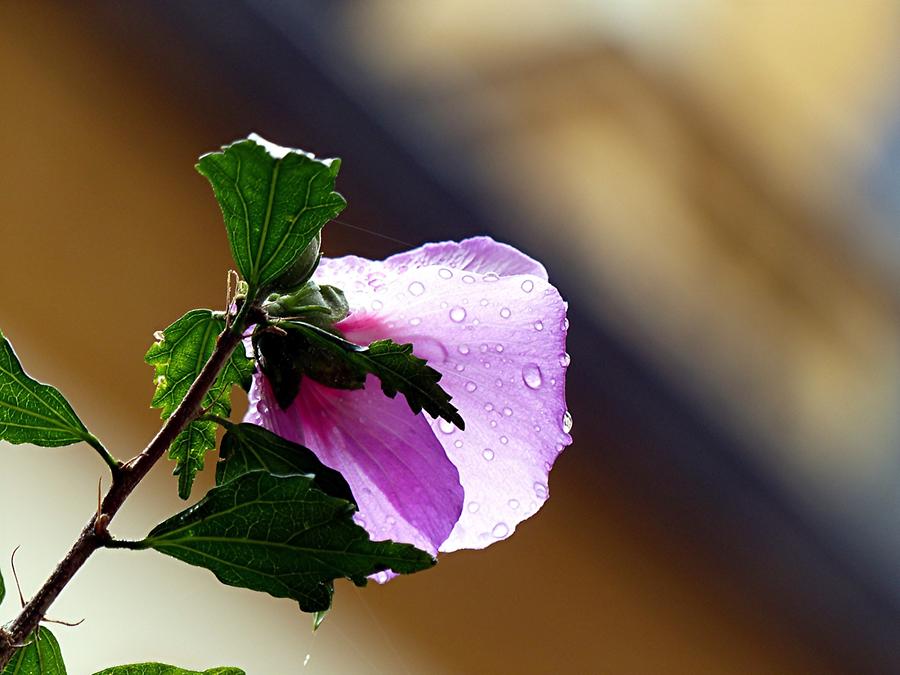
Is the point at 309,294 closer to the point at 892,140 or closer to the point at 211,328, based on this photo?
the point at 211,328

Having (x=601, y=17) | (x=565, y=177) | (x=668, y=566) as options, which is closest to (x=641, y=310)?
(x=565, y=177)

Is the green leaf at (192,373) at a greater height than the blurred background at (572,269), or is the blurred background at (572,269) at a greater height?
the blurred background at (572,269)

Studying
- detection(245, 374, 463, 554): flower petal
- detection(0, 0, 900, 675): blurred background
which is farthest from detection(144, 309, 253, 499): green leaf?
detection(0, 0, 900, 675): blurred background

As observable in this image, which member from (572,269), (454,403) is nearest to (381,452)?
(454,403)

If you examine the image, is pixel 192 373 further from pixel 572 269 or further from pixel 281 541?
pixel 572 269

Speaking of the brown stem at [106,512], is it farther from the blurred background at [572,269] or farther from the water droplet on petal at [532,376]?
the blurred background at [572,269]

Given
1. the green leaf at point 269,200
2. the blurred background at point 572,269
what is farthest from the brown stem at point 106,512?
the blurred background at point 572,269
